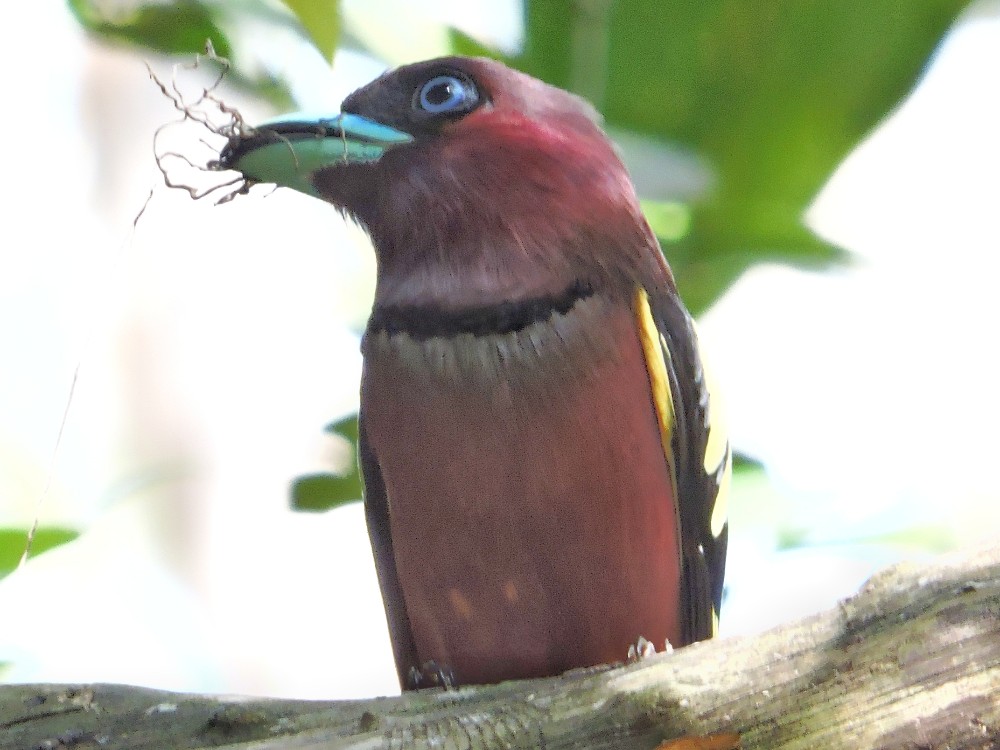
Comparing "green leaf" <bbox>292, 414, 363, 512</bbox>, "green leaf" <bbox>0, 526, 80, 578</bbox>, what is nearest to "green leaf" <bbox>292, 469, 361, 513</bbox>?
"green leaf" <bbox>292, 414, 363, 512</bbox>

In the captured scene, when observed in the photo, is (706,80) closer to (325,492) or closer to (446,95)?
(446,95)

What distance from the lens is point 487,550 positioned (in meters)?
0.81

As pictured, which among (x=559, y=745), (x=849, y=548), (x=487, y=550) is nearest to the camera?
(x=559, y=745)

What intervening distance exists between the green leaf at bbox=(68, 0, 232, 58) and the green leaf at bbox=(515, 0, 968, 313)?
0.51 m

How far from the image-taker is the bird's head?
2.69ft

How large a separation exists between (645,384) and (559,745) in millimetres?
368

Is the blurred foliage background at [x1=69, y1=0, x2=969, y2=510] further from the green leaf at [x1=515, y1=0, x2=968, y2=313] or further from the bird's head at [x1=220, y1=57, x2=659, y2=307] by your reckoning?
the bird's head at [x1=220, y1=57, x2=659, y2=307]

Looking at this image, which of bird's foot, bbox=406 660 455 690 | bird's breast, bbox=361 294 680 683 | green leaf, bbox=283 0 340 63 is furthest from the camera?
green leaf, bbox=283 0 340 63

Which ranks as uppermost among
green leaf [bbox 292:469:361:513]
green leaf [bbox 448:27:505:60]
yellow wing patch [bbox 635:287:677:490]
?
green leaf [bbox 448:27:505:60]

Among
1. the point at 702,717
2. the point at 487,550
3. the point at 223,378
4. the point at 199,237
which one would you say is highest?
the point at 199,237

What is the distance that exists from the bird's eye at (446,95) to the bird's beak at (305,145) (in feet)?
0.13

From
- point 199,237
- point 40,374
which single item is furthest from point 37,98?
point 40,374

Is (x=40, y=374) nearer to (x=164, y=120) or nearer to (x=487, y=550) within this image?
(x=164, y=120)

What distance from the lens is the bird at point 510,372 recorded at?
0.79m
